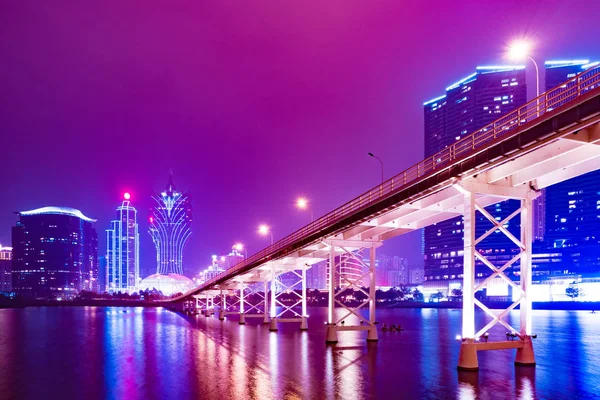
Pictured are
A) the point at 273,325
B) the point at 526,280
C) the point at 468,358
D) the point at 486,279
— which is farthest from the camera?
the point at 273,325

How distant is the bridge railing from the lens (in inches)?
882

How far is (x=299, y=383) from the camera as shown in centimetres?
2323

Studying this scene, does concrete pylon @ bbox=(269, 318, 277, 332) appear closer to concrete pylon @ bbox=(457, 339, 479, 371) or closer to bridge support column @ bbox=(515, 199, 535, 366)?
bridge support column @ bbox=(515, 199, 535, 366)

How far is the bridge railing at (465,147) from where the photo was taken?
2239 centimetres

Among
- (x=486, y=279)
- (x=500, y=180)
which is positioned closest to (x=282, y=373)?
(x=486, y=279)

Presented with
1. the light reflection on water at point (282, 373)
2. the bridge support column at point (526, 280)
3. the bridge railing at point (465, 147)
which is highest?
the bridge railing at point (465, 147)

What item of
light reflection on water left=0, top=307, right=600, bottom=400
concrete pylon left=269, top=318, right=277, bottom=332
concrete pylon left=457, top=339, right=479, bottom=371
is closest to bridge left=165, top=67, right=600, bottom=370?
concrete pylon left=457, top=339, right=479, bottom=371

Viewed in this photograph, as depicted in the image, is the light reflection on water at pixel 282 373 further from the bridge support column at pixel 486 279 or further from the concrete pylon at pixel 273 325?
the concrete pylon at pixel 273 325

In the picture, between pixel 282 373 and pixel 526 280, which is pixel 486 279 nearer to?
pixel 526 280

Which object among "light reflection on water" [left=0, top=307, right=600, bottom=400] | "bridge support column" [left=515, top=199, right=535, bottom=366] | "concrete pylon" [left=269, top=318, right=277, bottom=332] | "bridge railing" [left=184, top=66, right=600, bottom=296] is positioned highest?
"bridge railing" [left=184, top=66, right=600, bottom=296]

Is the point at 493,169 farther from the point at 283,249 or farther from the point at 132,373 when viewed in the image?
the point at 283,249

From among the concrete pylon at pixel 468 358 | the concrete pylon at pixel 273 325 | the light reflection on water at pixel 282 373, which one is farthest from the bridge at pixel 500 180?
the concrete pylon at pixel 273 325

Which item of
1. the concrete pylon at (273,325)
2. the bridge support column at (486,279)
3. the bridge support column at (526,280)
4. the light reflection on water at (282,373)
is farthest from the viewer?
the concrete pylon at (273,325)

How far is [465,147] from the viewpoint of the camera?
28.4 meters
